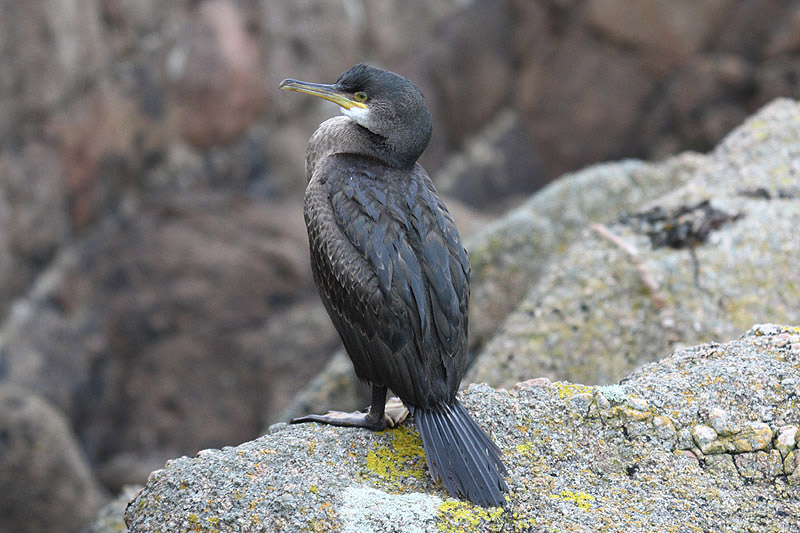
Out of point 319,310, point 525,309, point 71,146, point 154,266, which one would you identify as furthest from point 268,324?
point 525,309

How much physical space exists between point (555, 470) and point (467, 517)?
0.40m

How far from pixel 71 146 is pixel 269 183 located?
84.6 inches

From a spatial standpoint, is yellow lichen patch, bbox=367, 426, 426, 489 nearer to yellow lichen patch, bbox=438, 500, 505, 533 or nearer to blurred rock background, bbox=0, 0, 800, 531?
yellow lichen patch, bbox=438, 500, 505, 533

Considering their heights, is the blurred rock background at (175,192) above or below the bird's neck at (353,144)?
above

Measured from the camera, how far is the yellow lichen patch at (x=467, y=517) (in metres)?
2.69

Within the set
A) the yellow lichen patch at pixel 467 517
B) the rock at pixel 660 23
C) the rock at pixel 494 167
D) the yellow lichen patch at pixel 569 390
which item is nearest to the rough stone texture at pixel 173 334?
the rock at pixel 494 167

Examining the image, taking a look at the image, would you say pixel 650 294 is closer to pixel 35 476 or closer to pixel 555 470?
pixel 555 470

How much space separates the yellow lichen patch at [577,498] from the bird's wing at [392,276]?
53 centimetres

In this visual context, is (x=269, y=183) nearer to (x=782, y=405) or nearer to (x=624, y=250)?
(x=624, y=250)

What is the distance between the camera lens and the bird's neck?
362 cm

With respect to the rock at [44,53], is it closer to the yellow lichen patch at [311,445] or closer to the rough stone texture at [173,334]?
the rough stone texture at [173,334]

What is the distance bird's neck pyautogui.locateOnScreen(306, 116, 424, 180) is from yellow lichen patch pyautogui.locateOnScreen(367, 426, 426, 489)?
1.11 m

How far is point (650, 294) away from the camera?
14.6 ft

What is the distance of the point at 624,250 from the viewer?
4684 mm
